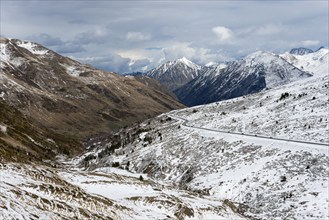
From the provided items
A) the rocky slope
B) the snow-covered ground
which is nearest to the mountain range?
the snow-covered ground

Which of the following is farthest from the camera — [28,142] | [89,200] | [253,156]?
[28,142]

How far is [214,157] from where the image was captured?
76.2 metres

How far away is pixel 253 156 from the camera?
69.7 metres

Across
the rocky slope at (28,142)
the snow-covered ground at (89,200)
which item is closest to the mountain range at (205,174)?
the snow-covered ground at (89,200)

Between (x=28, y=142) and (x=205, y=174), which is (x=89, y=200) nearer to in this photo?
(x=205, y=174)

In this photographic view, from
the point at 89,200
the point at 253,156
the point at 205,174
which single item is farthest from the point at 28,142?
the point at 89,200

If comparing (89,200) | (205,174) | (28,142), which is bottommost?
(28,142)

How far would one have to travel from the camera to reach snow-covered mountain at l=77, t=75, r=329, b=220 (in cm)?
5275

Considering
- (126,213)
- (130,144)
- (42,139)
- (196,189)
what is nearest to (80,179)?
(126,213)

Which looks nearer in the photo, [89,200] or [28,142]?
[89,200]

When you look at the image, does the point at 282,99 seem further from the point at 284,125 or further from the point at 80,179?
the point at 80,179

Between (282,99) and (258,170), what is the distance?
54751 mm

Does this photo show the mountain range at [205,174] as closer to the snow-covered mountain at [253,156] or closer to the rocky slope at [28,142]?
the snow-covered mountain at [253,156]

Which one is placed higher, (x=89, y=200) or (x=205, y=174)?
(x=89, y=200)
